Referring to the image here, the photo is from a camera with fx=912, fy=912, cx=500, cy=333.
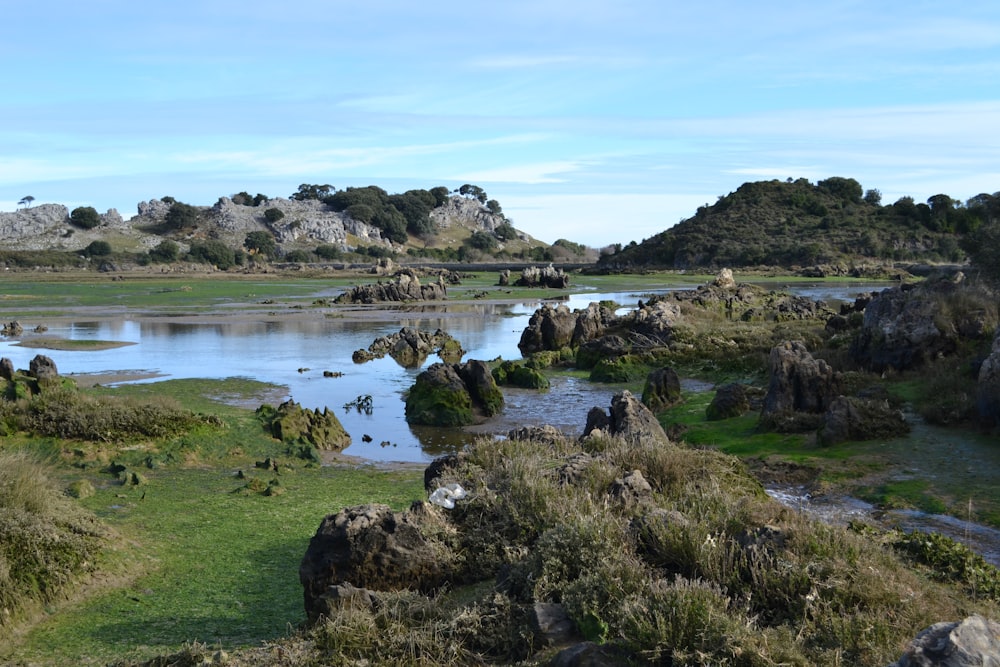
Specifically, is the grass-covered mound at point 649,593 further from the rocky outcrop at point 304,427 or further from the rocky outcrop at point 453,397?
the rocky outcrop at point 453,397

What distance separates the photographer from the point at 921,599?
6.15 metres

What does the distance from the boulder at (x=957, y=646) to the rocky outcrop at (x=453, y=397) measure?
15.2 metres

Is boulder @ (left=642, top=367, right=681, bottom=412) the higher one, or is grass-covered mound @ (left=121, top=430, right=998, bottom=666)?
grass-covered mound @ (left=121, top=430, right=998, bottom=666)

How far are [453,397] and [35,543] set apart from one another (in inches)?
489

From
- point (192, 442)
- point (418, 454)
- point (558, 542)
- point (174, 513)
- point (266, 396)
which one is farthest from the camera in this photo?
point (266, 396)

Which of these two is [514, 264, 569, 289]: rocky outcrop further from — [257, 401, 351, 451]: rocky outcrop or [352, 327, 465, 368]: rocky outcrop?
[257, 401, 351, 451]: rocky outcrop

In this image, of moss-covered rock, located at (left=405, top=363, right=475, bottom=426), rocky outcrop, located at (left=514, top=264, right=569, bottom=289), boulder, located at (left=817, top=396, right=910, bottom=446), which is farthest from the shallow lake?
rocky outcrop, located at (left=514, top=264, right=569, bottom=289)

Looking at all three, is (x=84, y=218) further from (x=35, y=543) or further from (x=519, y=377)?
(x=35, y=543)

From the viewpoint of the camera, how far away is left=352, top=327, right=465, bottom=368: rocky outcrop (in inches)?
1218

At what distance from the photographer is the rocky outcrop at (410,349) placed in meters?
30.9

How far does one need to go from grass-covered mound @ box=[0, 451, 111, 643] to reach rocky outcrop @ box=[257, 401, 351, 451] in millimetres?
6987

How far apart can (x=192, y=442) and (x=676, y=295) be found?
2965 centimetres

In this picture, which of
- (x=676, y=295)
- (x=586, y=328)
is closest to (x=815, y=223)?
(x=676, y=295)

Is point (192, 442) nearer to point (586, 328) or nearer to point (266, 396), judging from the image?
point (266, 396)
